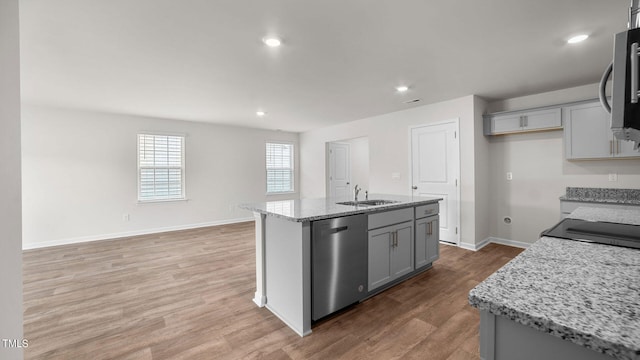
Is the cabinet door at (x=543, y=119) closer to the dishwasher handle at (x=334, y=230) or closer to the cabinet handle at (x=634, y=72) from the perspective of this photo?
the dishwasher handle at (x=334, y=230)

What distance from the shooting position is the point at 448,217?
4.50 m

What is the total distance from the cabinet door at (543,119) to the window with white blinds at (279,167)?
547 centimetres

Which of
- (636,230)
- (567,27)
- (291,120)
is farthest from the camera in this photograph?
(291,120)

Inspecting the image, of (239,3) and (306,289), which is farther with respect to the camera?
(306,289)

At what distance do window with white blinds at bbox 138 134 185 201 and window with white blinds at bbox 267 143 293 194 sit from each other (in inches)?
87.3

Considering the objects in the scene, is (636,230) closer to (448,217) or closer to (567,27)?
(567,27)

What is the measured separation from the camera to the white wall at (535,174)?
12.0 feet

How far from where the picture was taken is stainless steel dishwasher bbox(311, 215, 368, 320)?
2156 millimetres

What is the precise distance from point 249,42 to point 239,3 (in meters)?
0.56

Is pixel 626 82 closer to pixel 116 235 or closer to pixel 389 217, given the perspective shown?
pixel 389 217

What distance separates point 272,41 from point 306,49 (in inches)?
13.6

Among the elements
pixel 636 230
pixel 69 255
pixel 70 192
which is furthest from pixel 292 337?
pixel 70 192

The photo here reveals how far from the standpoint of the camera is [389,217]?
9.04 feet

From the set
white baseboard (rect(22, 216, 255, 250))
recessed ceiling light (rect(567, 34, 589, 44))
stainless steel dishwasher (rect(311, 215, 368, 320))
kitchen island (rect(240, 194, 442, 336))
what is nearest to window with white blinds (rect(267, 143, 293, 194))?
white baseboard (rect(22, 216, 255, 250))
